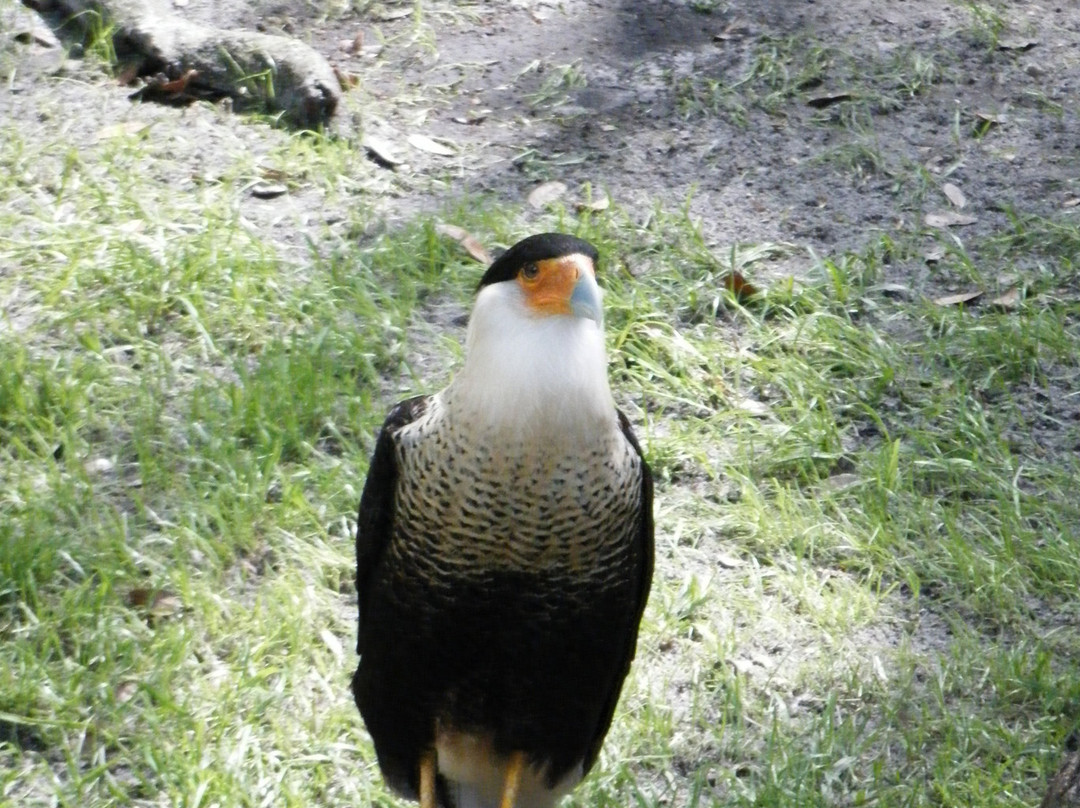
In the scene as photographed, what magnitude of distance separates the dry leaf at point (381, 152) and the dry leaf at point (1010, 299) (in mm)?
2325

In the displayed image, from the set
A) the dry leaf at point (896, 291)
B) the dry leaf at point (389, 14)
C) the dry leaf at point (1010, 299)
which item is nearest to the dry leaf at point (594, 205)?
the dry leaf at point (896, 291)

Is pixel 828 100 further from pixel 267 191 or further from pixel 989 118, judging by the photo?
pixel 267 191

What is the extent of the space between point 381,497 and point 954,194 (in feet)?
10.9

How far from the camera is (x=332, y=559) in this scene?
388 centimetres

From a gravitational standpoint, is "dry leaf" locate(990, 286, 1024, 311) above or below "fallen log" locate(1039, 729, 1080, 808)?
below

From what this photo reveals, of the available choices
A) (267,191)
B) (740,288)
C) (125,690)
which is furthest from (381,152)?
(125,690)

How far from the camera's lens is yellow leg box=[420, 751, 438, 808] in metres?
3.09

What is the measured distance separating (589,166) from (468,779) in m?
3.01

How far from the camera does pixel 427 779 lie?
3.10m

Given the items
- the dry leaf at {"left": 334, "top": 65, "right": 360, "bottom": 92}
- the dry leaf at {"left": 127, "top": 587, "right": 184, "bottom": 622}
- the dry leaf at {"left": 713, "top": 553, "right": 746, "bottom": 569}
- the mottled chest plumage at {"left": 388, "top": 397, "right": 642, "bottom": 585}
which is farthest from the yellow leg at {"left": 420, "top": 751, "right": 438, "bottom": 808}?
the dry leaf at {"left": 334, "top": 65, "right": 360, "bottom": 92}

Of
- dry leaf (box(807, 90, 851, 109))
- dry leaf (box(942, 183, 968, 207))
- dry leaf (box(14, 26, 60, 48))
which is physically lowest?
dry leaf (box(942, 183, 968, 207))

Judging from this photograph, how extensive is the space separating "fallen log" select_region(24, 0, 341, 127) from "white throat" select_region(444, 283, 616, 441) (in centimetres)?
309

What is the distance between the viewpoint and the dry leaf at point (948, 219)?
5297 mm

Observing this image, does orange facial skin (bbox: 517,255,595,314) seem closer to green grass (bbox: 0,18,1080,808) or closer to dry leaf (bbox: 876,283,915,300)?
green grass (bbox: 0,18,1080,808)
